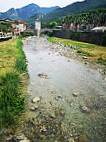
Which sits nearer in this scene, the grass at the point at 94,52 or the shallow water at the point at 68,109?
the shallow water at the point at 68,109

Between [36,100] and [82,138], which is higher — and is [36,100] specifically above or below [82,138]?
above

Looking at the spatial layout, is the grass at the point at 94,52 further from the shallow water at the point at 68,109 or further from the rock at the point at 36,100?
the rock at the point at 36,100

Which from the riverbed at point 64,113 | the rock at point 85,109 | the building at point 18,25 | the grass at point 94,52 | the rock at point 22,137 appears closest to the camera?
the rock at point 22,137

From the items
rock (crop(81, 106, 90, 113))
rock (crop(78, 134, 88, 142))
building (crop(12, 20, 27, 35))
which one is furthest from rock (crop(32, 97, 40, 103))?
building (crop(12, 20, 27, 35))

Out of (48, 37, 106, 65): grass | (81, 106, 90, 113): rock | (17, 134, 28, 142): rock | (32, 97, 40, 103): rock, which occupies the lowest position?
(81, 106, 90, 113): rock

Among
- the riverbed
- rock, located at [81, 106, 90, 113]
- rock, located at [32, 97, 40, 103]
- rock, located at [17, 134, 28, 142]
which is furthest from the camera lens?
rock, located at [32, 97, 40, 103]

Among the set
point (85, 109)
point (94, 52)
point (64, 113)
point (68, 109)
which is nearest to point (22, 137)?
point (64, 113)

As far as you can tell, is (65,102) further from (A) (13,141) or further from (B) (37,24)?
(B) (37,24)

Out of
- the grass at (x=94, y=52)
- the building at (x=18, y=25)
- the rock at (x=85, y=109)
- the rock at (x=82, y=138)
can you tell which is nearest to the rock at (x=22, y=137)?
the rock at (x=82, y=138)

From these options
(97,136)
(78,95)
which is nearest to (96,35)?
(78,95)

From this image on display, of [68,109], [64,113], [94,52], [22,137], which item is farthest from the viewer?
[94,52]

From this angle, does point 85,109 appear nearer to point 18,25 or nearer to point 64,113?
point 64,113

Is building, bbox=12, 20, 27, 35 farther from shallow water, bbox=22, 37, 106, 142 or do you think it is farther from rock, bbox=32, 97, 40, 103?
rock, bbox=32, 97, 40, 103

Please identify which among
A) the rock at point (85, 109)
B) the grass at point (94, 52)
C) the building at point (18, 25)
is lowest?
the rock at point (85, 109)
